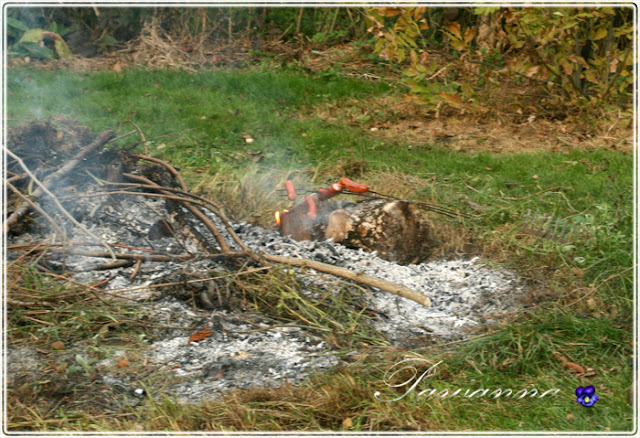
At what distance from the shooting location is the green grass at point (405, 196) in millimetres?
2895

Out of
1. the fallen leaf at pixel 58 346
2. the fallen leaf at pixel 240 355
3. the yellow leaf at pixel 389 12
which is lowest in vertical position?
the fallen leaf at pixel 58 346

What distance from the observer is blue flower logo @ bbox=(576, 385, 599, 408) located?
9.78 ft

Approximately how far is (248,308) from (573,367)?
169 centimetres

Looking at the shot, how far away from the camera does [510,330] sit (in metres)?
3.40

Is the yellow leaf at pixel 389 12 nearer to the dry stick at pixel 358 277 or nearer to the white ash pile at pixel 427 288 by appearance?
the white ash pile at pixel 427 288

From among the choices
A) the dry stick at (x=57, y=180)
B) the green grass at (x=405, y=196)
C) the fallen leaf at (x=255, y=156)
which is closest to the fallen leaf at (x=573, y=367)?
the green grass at (x=405, y=196)

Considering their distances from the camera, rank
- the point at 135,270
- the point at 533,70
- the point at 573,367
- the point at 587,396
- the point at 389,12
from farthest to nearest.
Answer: the point at 533,70 < the point at 389,12 < the point at 135,270 < the point at 573,367 < the point at 587,396

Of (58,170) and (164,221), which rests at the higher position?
(58,170)

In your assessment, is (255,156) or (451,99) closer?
(451,99)

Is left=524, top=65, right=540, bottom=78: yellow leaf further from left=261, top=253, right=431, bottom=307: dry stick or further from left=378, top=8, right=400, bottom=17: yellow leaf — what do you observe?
left=261, top=253, right=431, bottom=307: dry stick

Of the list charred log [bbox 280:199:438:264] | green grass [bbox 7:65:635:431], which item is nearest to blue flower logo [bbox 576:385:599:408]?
green grass [bbox 7:65:635:431]

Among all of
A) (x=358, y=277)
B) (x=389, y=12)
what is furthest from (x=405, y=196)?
(x=358, y=277)

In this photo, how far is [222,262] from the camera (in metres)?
4.01

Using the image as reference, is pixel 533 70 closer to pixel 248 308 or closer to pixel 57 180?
pixel 248 308
